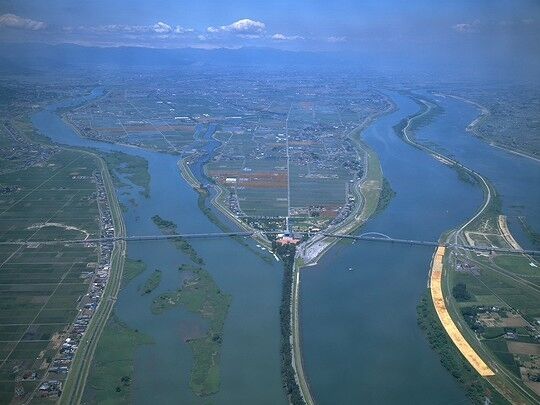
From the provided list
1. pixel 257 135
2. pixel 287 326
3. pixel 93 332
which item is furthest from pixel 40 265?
pixel 257 135

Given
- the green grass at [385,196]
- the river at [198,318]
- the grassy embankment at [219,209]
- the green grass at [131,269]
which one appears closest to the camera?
the river at [198,318]

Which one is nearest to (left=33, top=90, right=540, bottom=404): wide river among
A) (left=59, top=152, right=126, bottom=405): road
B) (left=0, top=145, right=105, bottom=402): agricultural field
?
(left=59, top=152, right=126, bottom=405): road

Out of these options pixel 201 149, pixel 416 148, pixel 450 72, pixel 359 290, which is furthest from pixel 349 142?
pixel 450 72

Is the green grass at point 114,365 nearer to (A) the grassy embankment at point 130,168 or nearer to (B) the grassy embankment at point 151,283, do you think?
(B) the grassy embankment at point 151,283

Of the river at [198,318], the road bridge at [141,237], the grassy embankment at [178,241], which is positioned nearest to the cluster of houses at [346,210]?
the road bridge at [141,237]

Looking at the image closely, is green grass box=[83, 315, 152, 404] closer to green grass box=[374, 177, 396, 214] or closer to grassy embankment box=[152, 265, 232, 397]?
grassy embankment box=[152, 265, 232, 397]

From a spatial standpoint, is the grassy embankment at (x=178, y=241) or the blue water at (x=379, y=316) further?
the grassy embankment at (x=178, y=241)
